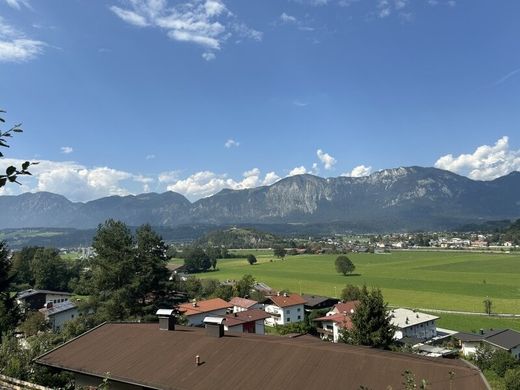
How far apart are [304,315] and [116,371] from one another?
192ft

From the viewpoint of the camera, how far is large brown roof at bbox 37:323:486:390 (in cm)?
1281

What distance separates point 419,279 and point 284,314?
5290cm

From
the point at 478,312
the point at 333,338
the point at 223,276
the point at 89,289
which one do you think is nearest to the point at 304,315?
the point at 333,338

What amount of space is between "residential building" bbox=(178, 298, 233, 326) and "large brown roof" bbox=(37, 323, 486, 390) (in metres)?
36.5

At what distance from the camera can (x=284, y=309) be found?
67.8 metres

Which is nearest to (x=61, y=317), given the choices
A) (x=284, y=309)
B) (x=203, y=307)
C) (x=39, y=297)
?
(x=39, y=297)

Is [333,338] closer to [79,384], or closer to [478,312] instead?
[478,312]

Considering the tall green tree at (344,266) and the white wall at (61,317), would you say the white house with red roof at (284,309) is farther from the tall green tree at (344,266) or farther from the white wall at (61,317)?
the tall green tree at (344,266)

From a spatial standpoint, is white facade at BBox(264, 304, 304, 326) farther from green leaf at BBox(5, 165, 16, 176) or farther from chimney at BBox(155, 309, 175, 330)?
green leaf at BBox(5, 165, 16, 176)

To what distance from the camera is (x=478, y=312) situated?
70500 mm

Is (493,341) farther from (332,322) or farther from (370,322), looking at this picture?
(370,322)

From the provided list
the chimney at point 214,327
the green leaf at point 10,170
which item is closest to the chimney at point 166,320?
the chimney at point 214,327

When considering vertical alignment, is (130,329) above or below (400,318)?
above

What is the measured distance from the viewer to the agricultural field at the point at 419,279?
263ft
